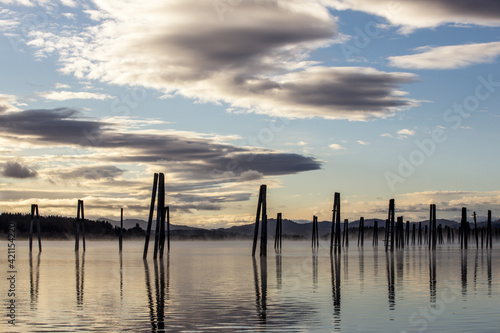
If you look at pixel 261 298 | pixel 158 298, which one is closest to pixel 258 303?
pixel 261 298

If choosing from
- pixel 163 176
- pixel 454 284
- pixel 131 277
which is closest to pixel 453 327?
pixel 454 284

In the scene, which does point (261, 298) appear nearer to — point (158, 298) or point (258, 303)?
point (258, 303)

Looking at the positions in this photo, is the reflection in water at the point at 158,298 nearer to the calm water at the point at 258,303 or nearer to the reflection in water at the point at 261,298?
the calm water at the point at 258,303

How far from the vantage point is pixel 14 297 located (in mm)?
22125

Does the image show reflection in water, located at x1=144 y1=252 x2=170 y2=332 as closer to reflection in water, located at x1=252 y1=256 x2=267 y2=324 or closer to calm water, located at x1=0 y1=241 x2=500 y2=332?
calm water, located at x1=0 y1=241 x2=500 y2=332

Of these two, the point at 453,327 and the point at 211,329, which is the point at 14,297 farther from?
the point at 453,327

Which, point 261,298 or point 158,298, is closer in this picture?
point 158,298

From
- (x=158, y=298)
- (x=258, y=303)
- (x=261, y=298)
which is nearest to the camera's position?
(x=258, y=303)

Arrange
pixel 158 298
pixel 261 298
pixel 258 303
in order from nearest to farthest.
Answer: pixel 258 303 < pixel 158 298 < pixel 261 298

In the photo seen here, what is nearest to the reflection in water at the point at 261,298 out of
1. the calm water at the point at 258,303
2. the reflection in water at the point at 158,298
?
the calm water at the point at 258,303

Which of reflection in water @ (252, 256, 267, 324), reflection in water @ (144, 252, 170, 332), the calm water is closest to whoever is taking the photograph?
the calm water

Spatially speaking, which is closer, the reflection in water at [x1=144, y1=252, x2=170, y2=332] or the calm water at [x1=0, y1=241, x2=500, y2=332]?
the calm water at [x1=0, y1=241, x2=500, y2=332]

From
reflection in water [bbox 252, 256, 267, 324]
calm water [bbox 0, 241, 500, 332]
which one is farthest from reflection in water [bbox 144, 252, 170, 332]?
reflection in water [bbox 252, 256, 267, 324]

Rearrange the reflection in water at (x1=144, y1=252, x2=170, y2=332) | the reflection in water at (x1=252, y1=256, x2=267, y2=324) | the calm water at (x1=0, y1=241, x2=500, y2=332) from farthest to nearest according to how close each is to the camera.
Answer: the reflection in water at (x1=252, y1=256, x2=267, y2=324), the reflection in water at (x1=144, y1=252, x2=170, y2=332), the calm water at (x1=0, y1=241, x2=500, y2=332)
